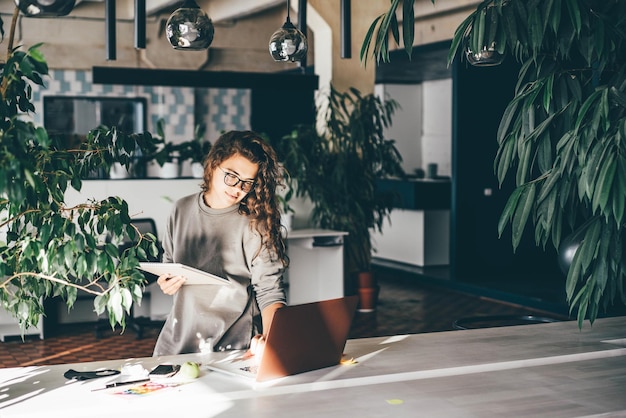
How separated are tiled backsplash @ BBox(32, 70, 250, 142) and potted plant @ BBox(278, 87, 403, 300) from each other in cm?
599

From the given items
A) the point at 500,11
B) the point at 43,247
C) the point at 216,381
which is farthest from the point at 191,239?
the point at 500,11

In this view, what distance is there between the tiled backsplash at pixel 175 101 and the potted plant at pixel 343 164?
5.99 metres

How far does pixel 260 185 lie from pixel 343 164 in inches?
207

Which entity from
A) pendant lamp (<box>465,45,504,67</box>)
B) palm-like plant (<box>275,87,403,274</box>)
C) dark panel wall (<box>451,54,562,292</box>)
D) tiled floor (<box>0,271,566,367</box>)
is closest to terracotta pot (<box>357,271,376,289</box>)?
palm-like plant (<box>275,87,403,274</box>)

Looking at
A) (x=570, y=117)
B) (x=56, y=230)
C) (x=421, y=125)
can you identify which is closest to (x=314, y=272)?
(x=570, y=117)

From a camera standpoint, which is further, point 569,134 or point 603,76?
point 603,76

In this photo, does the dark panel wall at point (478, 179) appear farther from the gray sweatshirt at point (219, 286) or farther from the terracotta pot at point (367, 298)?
the gray sweatshirt at point (219, 286)

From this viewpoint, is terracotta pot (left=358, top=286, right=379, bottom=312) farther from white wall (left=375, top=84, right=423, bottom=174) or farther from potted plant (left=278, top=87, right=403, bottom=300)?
white wall (left=375, top=84, right=423, bottom=174)

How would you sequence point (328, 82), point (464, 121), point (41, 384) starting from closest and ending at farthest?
1. point (41, 384)
2. point (328, 82)
3. point (464, 121)

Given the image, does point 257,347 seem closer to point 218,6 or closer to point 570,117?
point 570,117

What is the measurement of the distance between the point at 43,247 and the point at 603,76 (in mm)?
2224

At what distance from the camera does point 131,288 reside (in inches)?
97.0

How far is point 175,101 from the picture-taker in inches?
573

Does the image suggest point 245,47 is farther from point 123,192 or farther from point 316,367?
point 316,367
